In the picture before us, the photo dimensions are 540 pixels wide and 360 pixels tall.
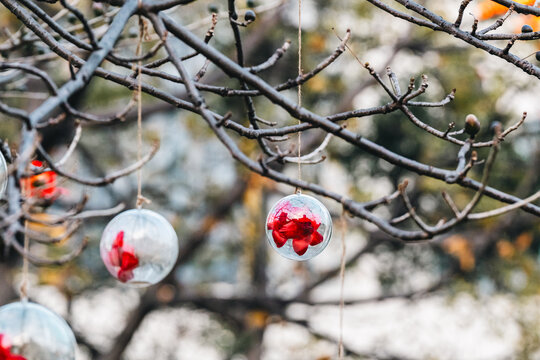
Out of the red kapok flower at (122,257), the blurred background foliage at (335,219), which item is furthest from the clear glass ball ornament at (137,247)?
the blurred background foliage at (335,219)

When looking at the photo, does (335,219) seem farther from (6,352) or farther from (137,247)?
(6,352)

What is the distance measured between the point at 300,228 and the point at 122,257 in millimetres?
366

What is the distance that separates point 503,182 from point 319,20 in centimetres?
178

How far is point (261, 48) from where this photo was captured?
510cm

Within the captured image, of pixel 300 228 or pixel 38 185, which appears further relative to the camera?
pixel 38 185

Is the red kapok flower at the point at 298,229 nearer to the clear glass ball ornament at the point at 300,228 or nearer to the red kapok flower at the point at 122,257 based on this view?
the clear glass ball ornament at the point at 300,228

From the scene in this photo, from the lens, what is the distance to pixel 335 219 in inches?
182

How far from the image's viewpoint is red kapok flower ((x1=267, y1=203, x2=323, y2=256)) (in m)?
1.38

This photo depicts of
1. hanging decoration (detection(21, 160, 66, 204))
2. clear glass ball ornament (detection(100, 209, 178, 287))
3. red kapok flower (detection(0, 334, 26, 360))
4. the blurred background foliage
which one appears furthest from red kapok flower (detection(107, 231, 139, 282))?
the blurred background foliage

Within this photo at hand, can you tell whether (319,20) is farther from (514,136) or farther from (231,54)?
(514,136)

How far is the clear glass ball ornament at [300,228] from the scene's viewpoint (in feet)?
4.52

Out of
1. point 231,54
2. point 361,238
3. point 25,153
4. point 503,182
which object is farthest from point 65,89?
point 361,238

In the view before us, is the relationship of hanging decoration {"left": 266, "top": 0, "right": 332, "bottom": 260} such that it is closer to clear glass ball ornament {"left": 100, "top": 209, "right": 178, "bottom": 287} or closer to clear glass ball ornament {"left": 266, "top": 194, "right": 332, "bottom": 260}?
clear glass ball ornament {"left": 266, "top": 194, "right": 332, "bottom": 260}


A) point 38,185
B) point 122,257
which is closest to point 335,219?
point 38,185
